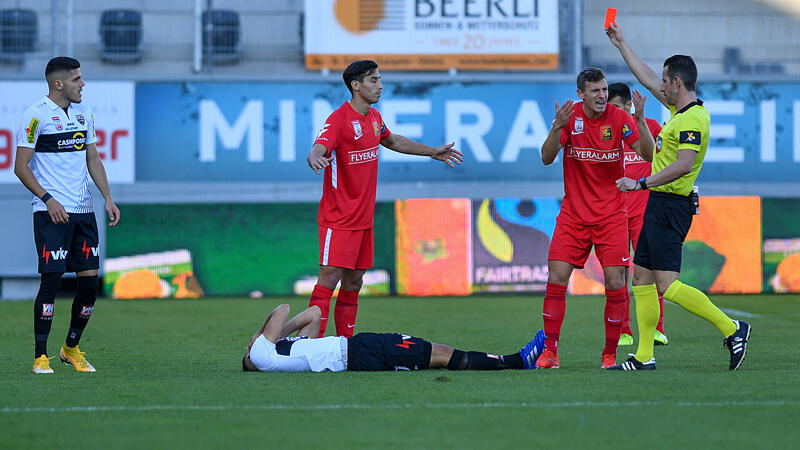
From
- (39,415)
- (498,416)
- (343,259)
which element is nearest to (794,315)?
(343,259)

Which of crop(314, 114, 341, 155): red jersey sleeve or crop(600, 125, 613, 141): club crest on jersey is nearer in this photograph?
crop(600, 125, 613, 141): club crest on jersey

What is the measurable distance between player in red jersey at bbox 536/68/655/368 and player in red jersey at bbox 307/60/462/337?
4.37 ft

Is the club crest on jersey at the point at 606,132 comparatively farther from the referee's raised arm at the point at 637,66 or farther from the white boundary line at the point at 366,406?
the white boundary line at the point at 366,406

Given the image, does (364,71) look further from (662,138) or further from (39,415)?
(39,415)

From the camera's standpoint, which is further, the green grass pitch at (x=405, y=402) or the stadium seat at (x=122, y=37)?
the stadium seat at (x=122, y=37)

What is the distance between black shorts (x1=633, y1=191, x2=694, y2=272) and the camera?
750 centimetres

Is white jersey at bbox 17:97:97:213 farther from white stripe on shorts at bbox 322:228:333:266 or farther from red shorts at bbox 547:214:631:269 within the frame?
red shorts at bbox 547:214:631:269

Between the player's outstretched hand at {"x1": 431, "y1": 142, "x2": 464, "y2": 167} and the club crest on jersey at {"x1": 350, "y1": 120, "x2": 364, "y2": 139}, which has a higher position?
the club crest on jersey at {"x1": 350, "y1": 120, "x2": 364, "y2": 139}

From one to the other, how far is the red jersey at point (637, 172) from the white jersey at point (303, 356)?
341 cm

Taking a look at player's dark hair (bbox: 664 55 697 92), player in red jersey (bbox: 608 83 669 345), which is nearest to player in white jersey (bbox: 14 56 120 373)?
player's dark hair (bbox: 664 55 697 92)

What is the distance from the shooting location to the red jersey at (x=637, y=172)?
979 centimetres

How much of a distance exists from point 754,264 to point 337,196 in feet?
31.3

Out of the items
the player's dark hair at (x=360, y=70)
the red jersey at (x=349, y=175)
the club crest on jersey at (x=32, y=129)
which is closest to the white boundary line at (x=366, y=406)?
the club crest on jersey at (x=32, y=129)

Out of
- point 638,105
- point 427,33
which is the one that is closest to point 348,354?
point 638,105
